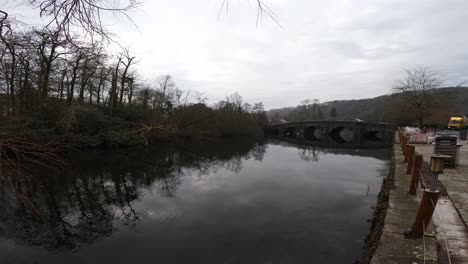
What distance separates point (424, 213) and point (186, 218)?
256 inches

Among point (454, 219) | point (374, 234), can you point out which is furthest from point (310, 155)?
point (454, 219)

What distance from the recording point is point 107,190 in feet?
39.7

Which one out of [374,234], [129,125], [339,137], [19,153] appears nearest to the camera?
[19,153]

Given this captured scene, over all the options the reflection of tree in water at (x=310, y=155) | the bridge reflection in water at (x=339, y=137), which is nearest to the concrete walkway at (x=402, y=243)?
the reflection of tree in water at (x=310, y=155)

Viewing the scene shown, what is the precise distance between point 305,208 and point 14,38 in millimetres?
9105

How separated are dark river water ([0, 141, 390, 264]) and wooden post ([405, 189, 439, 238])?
185 centimetres

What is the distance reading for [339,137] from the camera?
208ft

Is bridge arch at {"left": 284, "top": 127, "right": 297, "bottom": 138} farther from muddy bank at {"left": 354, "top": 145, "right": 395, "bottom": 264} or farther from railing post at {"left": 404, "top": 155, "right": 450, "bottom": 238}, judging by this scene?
railing post at {"left": 404, "top": 155, "right": 450, "bottom": 238}

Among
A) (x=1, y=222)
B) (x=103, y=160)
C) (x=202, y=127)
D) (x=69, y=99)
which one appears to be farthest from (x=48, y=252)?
(x=202, y=127)

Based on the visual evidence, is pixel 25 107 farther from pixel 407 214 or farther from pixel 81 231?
pixel 407 214

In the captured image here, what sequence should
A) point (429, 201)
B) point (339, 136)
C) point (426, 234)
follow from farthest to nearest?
point (339, 136)
point (426, 234)
point (429, 201)

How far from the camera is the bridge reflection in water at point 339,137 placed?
42.4 m

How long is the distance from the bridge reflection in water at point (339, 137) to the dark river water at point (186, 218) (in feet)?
92.4

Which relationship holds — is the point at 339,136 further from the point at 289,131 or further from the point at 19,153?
the point at 19,153
